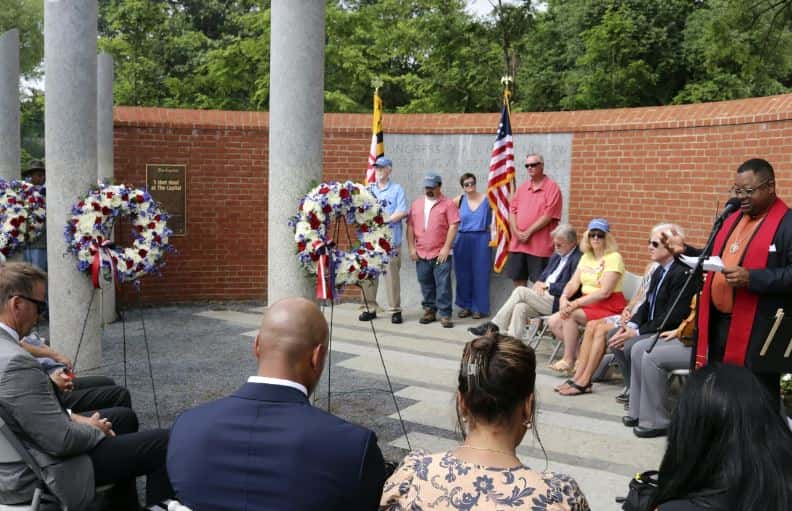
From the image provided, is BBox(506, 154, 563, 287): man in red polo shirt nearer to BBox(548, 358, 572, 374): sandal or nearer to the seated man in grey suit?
BBox(548, 358, 572, 374): sandal

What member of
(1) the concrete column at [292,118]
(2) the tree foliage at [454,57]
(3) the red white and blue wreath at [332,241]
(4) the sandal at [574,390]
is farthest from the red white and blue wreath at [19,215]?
(2) the tree foliage at [454,57]

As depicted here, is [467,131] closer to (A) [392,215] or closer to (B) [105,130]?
(A) [392,215]

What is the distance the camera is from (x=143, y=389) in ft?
23.7

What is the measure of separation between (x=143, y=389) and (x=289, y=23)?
Answer: 3449 mm

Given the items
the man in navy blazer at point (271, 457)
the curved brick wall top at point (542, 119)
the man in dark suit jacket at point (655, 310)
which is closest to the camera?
the man in navy blazer at point (271, 457)

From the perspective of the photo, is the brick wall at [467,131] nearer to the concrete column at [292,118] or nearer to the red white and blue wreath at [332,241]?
the red white and blue wreath at [332,241]

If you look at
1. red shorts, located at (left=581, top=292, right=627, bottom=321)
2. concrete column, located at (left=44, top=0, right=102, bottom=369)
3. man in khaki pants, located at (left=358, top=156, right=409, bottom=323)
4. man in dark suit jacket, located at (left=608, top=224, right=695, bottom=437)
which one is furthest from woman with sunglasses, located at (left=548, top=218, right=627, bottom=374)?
concrete column, located at (left=44, top=0, right=102, bottom=369)

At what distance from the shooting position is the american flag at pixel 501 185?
1026 cm

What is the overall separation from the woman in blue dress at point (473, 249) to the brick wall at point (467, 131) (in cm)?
109

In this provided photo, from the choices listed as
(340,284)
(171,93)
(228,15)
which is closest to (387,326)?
(340,284)

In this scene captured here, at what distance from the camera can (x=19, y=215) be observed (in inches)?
323

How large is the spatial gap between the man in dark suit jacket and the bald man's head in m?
4.31

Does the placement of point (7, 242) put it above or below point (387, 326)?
above

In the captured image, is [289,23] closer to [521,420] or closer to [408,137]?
[521,420]
